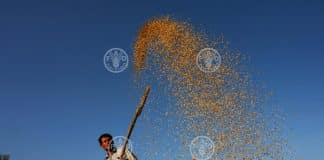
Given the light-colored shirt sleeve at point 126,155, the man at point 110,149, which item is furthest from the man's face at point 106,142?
the light-colored shirt sleeve at point 126,155

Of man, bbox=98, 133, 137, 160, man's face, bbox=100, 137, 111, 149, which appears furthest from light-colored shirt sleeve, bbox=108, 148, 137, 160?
man's face, bbox=100, 137, 111, 149

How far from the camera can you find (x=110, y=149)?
1074 centimetres

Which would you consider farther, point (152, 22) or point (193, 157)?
point (152, 22)

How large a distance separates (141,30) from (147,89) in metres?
10.6

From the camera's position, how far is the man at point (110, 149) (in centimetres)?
1067

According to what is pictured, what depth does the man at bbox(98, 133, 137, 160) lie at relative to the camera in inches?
420

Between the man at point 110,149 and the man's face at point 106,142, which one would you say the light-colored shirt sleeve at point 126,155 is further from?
the man's face at point 106,142

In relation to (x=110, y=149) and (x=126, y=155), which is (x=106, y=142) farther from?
(x=126, y=155)

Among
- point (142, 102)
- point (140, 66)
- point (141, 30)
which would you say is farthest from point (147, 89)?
point (141, 30)

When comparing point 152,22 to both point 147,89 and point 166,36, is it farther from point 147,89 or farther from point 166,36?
point 147,89

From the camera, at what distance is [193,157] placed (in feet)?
39.4

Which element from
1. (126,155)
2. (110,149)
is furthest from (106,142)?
(126,155)

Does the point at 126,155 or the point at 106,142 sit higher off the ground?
the point at 106,142

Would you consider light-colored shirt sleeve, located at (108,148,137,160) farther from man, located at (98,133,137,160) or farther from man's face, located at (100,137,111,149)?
man's face, located at (100,137,111,149)
